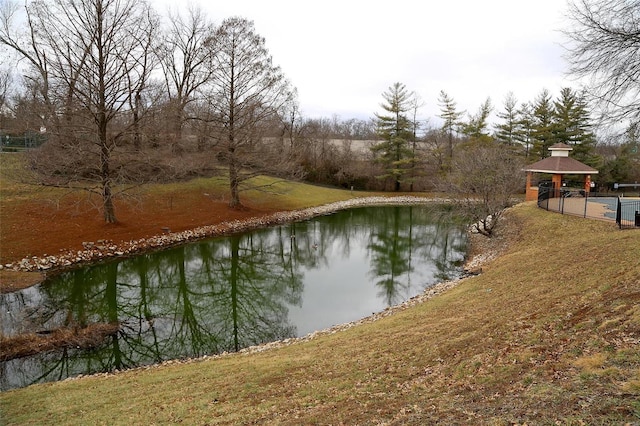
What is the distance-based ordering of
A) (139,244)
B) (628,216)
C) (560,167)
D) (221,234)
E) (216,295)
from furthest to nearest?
(221,234) < (560,167) < (139,244) < (628,216) < (216,295)

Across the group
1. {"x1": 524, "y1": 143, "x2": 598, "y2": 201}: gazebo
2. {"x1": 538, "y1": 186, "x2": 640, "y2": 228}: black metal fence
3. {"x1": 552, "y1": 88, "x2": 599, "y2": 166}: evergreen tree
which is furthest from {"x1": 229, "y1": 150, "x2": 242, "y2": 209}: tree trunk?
{"x1": 552, "y1": 88, "x2": 599, "y2": 166}: evergreen tree

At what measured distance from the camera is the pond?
33.7 ft

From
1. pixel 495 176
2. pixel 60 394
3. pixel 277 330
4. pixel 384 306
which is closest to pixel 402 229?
pixel 495 176

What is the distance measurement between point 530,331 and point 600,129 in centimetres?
530

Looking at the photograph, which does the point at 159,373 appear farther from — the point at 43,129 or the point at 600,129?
the point at 43,129

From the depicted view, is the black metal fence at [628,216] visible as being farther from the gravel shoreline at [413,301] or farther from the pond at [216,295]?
the pond at [216,295]

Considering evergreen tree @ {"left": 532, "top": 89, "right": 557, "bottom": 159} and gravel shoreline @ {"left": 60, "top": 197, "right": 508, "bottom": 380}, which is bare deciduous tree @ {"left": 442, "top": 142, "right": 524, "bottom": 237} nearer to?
gravel shoreline @ {"left": 60, "top": 197, "right": 508, "bottom": 380}

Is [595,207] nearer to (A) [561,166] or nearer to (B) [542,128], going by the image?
(A) [561,166]

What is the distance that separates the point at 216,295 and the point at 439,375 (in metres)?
10.9

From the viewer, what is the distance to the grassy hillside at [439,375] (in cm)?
439

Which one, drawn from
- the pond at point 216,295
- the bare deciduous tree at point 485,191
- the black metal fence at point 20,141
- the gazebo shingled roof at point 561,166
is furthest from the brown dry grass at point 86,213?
the gazebo shingled roof at point 561,166

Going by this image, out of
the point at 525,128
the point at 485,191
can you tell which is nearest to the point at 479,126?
the point at 525,128

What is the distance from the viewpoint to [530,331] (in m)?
6.33

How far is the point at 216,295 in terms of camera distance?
Answer: 14.9 metres
